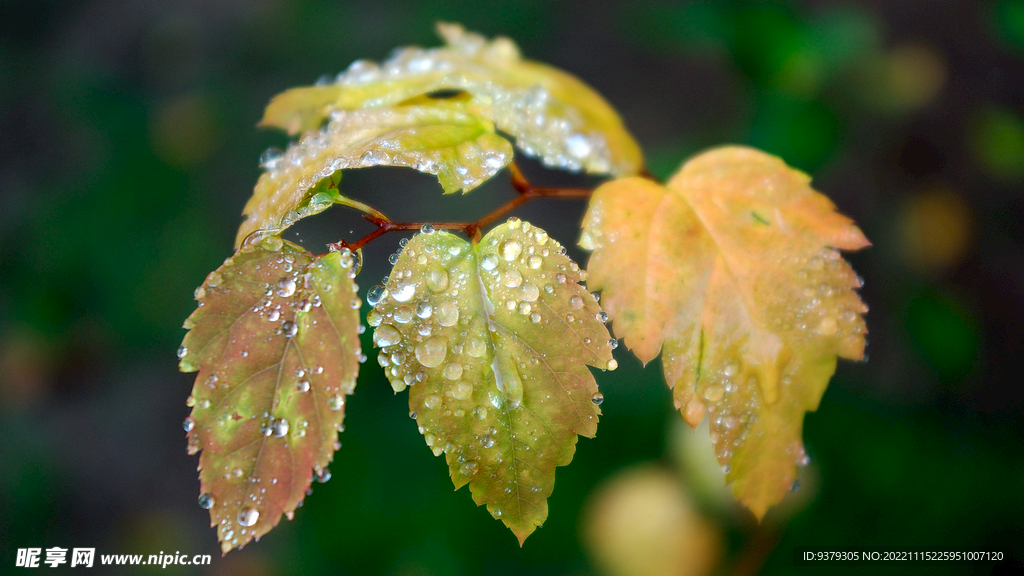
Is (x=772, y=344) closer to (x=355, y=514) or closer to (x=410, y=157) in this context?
(x=410, y=157)

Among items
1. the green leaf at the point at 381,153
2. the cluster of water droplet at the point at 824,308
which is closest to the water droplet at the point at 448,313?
the green leaf at the point at 381,153

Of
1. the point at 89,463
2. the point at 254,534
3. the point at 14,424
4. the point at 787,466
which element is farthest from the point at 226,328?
the point at 14,424

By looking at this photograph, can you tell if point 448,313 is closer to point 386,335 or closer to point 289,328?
point 386,335

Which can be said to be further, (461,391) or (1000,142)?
(1000,142)

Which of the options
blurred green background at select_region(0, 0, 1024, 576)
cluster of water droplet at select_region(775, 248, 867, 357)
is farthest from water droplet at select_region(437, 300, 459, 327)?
blurred green background at select_region(0, 0, 1024, 576)

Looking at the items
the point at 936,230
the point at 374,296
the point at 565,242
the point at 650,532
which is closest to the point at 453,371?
the point at 374,296

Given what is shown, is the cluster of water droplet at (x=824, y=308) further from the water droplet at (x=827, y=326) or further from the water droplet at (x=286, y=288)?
the water droplet at (x=286, y=288)
